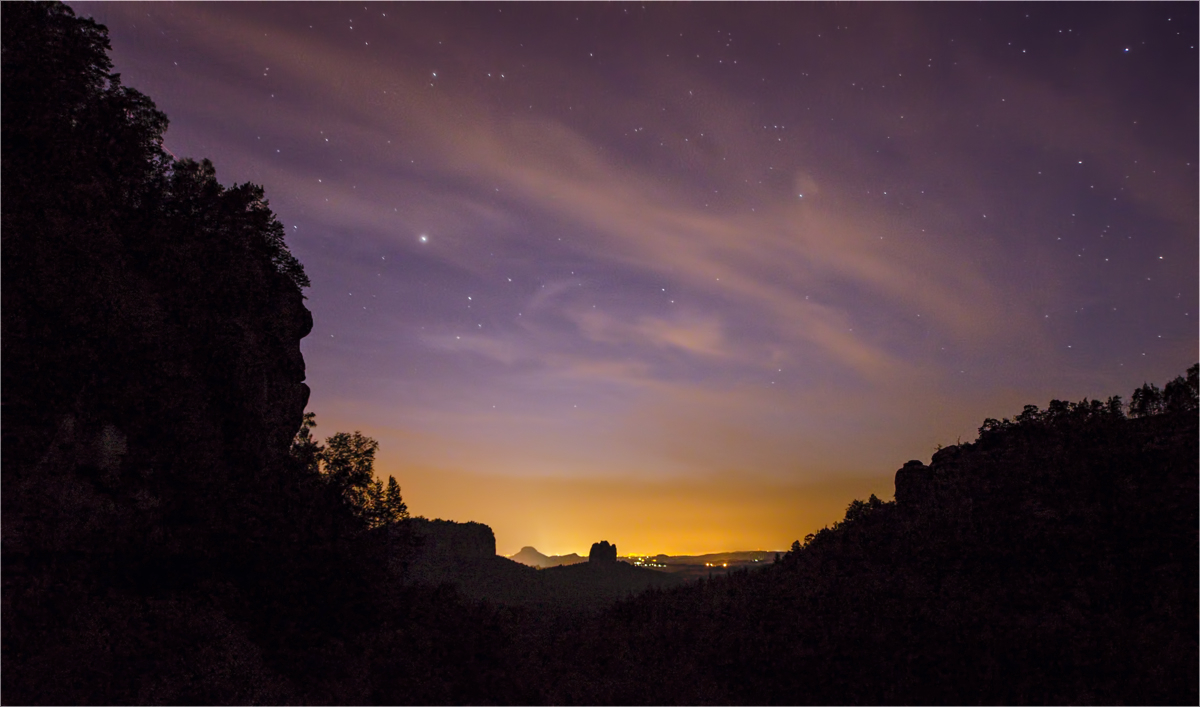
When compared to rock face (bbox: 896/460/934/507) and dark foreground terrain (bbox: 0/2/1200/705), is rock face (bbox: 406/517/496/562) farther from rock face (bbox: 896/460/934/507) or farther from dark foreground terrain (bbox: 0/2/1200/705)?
dark foreground terrain (bbox: 0/2/1200/705)

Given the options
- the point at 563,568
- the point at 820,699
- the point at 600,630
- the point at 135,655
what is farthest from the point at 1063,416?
the point at 563,568

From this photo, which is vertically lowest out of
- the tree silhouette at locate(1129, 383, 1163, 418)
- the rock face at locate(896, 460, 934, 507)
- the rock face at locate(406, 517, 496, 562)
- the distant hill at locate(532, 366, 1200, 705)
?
the rock face at locate(406, 517, 496, 562)

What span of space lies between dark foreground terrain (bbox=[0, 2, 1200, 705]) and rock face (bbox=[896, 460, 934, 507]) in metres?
8.65

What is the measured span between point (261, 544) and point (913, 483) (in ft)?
130

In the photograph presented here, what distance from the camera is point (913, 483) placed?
39812 mm

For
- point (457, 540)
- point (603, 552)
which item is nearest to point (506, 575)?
point (457, 540)

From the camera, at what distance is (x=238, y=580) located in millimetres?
18094

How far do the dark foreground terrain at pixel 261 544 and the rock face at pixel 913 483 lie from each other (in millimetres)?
8653

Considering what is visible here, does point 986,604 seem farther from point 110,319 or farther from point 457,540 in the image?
point 457,540

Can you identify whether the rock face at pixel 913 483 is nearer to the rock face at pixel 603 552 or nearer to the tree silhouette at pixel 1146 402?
the tree silhouette at pixel 1146 402

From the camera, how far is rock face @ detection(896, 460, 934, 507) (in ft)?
122

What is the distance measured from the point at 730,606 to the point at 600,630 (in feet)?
22.3

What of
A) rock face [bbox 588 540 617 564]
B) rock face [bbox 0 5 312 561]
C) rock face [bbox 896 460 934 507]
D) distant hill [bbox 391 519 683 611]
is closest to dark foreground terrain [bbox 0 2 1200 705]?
rock face [bbox 0 5 312 561]

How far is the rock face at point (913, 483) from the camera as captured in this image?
37.3 m
